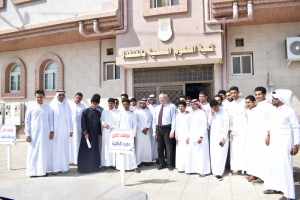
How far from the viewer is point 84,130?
16.7 ft

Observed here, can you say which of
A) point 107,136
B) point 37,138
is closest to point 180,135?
point 107,136

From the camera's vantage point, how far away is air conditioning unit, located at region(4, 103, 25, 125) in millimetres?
10405

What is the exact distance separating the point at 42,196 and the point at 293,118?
3.49 meters

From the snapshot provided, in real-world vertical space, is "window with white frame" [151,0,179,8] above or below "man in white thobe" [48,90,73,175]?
above

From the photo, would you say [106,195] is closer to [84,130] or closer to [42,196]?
[42,196]

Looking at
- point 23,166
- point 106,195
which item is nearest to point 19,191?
point 106,195

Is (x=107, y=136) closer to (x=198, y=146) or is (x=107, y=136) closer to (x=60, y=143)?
(x=60, y=143)

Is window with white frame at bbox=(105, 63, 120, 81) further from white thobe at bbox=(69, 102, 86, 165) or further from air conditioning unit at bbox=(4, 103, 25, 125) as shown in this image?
air conditioning unit at bbox=(4, 103, 25, 125)

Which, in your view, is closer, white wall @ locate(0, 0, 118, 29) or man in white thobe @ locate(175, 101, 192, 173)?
man in white thobe @ locate(175, 101, 192, 173)

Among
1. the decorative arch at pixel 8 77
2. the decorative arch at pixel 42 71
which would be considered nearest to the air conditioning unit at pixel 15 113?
the decorative arch at pixel 8 77

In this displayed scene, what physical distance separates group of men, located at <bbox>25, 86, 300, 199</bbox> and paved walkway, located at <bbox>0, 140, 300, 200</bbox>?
184mm

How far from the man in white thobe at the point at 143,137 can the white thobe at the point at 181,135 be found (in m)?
0.81

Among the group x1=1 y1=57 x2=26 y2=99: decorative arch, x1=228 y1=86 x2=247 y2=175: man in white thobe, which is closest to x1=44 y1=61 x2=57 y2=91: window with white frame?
x1=1 y1=57 x2=26 y2=99: decorative arch

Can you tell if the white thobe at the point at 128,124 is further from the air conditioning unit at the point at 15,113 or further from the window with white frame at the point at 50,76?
the air conditioning unit at the point at 15,113
